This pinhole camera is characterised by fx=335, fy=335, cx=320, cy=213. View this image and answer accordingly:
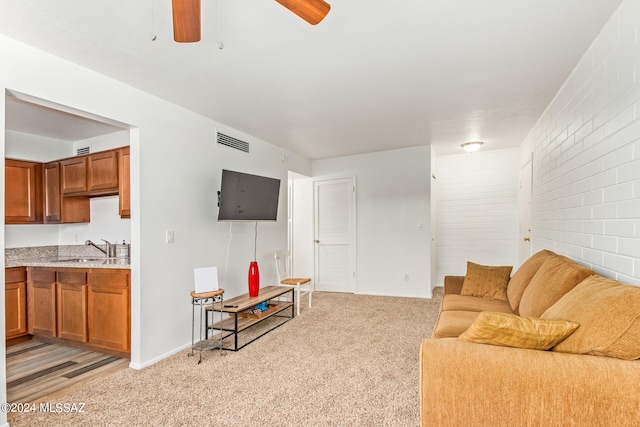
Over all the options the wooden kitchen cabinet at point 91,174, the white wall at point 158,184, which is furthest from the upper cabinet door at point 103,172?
the white wall at point 158,184

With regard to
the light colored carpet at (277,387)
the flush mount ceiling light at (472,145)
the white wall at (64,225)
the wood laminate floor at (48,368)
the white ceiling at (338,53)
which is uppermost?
the white ceiling at (338,53)

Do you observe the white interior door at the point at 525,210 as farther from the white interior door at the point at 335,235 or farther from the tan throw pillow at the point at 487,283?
the white interior door at the point at 335,235

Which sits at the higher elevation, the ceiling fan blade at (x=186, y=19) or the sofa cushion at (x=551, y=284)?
the ceiling fan blade at (x=186, y=19)

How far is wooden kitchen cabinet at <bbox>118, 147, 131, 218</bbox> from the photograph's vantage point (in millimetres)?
3168

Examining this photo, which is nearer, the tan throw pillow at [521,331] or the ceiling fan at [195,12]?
the ceiling fan at [195,12]

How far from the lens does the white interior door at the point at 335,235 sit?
577 centimetres

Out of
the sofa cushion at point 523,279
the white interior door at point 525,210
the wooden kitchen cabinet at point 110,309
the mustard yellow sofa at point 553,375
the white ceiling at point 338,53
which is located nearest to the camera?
the mustard yellow sofa at point 553,375

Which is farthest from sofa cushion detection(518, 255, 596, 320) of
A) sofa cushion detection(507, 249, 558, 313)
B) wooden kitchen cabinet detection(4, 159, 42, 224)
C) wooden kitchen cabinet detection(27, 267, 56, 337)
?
wooden kitchen cabinet detection(4, 159, 42, 224)

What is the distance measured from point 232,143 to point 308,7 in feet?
9.58

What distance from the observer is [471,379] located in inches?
52.1

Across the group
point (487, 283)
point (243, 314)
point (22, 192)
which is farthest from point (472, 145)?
point (22, 192)

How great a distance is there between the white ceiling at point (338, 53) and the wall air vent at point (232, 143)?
22 centimetres

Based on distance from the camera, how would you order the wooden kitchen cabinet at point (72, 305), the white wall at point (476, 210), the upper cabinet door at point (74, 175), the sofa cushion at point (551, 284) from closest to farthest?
the sofa cushion at point (551, 284) → the wooden kitchen cabinet at point (72, 305) → the upper cabinet door at point (74, 175) → the white wall at point (476, 210)

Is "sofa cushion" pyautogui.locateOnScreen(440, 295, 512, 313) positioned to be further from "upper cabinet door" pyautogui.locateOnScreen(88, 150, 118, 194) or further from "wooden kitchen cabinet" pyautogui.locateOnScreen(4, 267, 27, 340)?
"wooden kitchen cabinet" pyautogui.locateOnScreen(4, 267, 27, 340)
